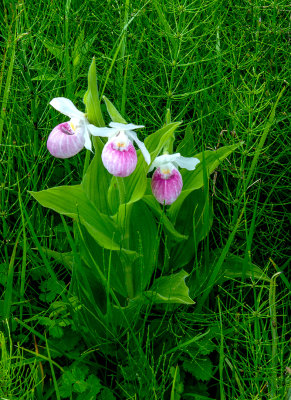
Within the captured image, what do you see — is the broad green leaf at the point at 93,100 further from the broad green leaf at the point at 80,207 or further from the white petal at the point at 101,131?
the broad green leaf at the point at 80,207

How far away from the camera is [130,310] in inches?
48.7

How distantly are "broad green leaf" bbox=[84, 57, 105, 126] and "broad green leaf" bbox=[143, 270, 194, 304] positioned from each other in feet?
1.40

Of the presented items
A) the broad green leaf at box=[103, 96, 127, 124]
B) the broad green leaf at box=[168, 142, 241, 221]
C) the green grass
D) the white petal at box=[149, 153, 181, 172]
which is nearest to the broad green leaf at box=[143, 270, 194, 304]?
the green grass

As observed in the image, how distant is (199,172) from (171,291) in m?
0.35

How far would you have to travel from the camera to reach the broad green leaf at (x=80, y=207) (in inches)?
47.0

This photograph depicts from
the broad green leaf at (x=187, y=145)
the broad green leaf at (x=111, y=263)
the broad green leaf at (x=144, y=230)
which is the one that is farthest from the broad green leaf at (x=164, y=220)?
the broad green leaf at (x=187, y=145)

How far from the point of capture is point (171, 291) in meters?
1.23

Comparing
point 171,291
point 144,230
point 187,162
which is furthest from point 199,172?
point 171,291

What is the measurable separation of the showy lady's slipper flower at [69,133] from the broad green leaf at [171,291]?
1.29ft

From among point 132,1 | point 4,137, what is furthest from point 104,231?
point 132,1

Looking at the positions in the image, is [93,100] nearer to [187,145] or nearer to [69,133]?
[69,133]

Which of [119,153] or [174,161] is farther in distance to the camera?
[174,161]

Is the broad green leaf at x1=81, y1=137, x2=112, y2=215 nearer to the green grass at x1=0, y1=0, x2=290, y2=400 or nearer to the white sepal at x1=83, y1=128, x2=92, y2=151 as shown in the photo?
the white sepal at x1=83, y1=128, x2=92, y2=151

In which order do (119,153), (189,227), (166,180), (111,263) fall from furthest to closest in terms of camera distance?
(189,227), (111,263), (166,180), (119,153)
